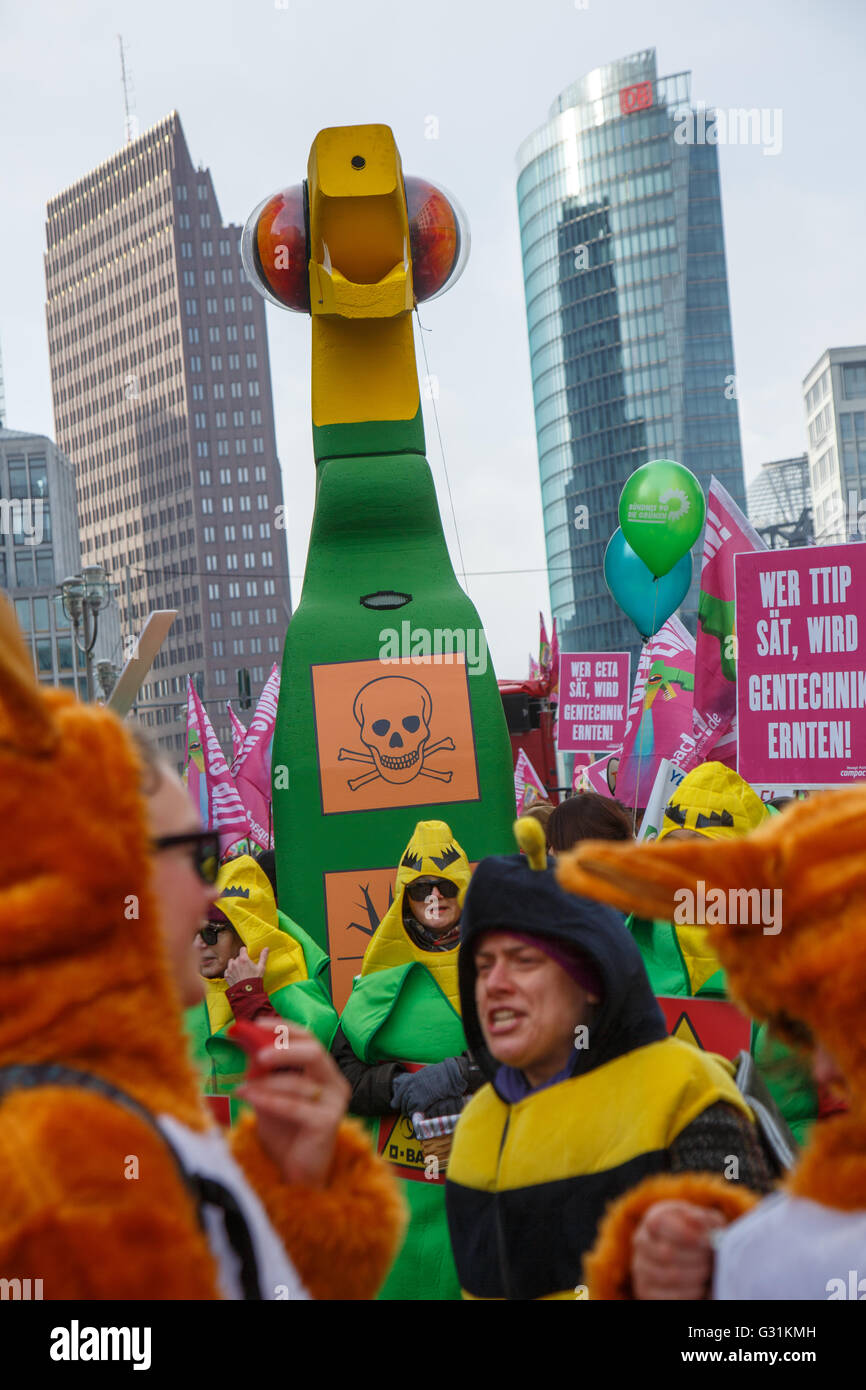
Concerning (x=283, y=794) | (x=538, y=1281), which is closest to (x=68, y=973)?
(x=538, y=1281)

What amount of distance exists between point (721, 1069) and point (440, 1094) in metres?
1.58

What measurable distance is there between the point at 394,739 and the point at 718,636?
183 centimetres

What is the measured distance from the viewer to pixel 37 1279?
1282mm

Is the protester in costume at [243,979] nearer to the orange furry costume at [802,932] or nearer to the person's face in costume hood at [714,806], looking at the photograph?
the person's face in costume hood at [714,806]

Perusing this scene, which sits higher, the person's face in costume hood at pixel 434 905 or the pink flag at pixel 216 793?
the pink flag at pixel 216 793

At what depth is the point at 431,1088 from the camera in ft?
12.3

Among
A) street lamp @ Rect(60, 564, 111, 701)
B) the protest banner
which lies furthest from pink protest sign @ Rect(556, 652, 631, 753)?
street lamp @ Rect(60, 564, 111, 701)

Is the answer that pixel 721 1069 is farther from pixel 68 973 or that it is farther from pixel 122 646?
pixel 122 646

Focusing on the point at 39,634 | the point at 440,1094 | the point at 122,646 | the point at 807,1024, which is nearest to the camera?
the point at 807,1024

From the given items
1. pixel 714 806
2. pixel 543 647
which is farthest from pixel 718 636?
pixel 543 647

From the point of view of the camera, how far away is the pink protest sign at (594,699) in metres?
12.2

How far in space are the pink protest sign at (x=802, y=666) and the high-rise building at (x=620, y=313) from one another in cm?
7467

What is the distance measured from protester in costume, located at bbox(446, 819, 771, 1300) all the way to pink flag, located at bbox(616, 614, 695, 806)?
288 inches

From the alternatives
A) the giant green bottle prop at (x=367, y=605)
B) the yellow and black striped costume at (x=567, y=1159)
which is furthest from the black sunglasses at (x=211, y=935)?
the yellow and black striped costume at (x=567, y=1159)
